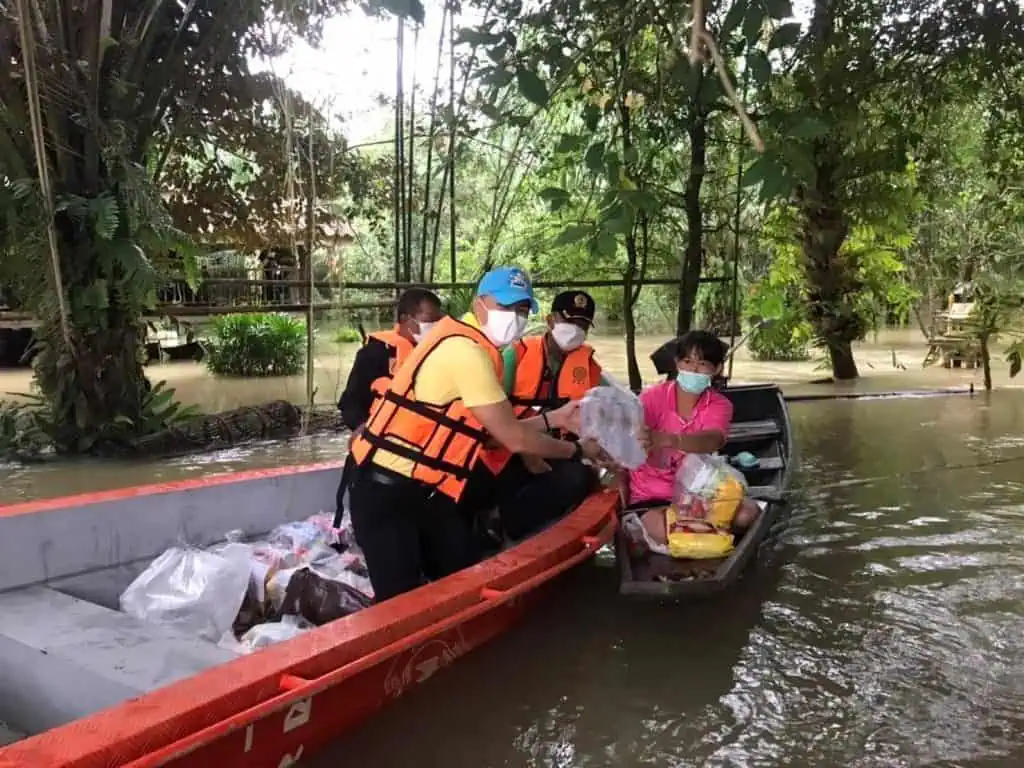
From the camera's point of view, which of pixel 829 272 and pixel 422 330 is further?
pixel 829 272

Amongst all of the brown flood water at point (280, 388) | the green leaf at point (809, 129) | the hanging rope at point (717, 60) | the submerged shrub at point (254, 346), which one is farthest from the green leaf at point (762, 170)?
the submerged shrub at point (254, 346)

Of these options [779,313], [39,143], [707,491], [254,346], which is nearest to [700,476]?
[707,491]

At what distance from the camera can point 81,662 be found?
2578 mm

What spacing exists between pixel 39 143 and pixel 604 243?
383 centimetres

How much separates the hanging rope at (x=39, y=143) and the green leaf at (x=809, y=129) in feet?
12.8

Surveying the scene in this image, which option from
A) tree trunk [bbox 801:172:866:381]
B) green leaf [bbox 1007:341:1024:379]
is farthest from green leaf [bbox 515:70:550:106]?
tree trunk [bbox 801:172:866:381]

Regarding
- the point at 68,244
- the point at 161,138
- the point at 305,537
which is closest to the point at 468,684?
the point at 305,537

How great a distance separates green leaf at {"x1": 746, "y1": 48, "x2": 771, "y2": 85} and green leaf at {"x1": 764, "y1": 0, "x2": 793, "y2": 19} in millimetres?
122

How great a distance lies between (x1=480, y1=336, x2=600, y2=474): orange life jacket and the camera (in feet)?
14.0

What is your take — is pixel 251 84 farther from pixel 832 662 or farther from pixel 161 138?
pixel 832 662

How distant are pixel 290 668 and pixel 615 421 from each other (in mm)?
1934

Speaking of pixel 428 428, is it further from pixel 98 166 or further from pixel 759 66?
→ pixel 98 166

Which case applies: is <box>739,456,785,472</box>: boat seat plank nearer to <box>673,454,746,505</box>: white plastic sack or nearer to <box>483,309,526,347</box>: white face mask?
<box>673,454,746,505</box>: white plastic sack

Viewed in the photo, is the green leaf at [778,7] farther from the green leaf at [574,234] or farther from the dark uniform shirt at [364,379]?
the dark uniform shirt at [364,379]
